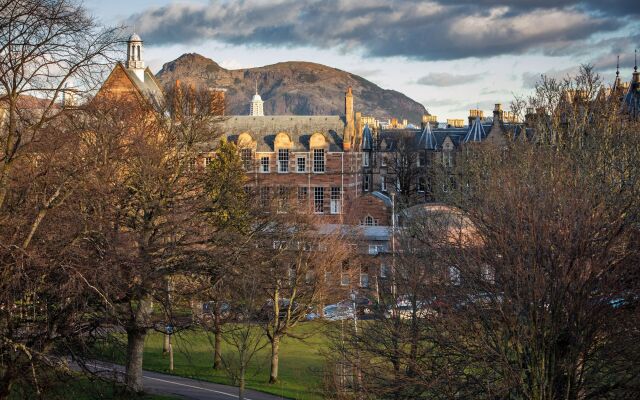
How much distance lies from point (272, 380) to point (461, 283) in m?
20.0

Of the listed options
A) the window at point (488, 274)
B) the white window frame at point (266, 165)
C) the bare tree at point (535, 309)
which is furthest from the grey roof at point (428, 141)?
the window at point (488, 274)

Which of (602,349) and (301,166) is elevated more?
(301,166)

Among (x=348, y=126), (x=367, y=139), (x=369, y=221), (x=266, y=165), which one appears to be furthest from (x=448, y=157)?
(x=369, y=221)

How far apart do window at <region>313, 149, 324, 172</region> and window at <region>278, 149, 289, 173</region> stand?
9.23ft

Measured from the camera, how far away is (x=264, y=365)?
43156 millimetres

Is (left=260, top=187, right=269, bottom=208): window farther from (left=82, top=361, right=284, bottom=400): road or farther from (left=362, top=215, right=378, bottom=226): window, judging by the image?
(left=362, top=215, right=378, bottom=226): window

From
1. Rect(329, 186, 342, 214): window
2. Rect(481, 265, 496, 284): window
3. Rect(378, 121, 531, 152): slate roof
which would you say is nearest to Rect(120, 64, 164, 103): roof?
Rect(329, 186, 342, 214): window

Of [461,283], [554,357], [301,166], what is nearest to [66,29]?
[461,283]

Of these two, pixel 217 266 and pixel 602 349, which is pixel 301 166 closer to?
pixel 217 266

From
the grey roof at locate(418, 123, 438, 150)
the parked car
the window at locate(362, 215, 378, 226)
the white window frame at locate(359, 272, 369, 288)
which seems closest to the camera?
the parked car

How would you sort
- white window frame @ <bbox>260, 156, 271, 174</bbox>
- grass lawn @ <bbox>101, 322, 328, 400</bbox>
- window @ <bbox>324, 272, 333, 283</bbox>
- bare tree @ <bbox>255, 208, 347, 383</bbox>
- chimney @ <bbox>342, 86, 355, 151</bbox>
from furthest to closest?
white window frame @ <bbox>260, 156, 271, 174</bbox> < chimney @ <bbox>342, 86, 355, 151</bbox> < window @ <bbox>324, 272, 333, 283</bbox> < bare tree @ <bbox>255, 208, 347, 383</bbox> < grass lawn @ <bbox>101, 322, 328, 400</bbox>

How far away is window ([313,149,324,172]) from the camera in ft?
291

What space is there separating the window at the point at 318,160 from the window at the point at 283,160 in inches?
111

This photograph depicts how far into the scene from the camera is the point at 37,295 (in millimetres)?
20344
